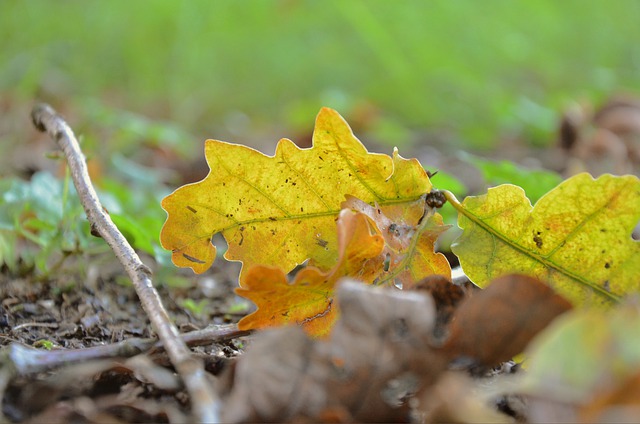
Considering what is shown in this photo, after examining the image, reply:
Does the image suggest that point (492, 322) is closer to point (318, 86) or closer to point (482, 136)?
point (482, 136)

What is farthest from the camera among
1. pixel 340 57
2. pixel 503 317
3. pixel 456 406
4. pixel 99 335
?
pixel 340 57

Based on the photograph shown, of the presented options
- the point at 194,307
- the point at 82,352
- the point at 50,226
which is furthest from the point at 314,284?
the point at 50,226

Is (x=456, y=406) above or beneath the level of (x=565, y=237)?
beneath

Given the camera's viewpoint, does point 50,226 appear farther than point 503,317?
Yes

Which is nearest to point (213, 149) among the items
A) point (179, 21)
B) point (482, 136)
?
point (482, 136)

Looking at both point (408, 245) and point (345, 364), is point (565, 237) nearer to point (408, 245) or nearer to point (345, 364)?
point (408, 245)

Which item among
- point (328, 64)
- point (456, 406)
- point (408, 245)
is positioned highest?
point (328, 64)

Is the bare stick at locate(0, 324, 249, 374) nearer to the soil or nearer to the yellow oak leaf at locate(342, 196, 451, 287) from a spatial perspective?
the soil

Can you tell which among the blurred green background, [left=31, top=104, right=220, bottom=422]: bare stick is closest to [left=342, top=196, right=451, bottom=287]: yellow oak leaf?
[left=31, top=104, right=220, bottom=422]: bare stick
